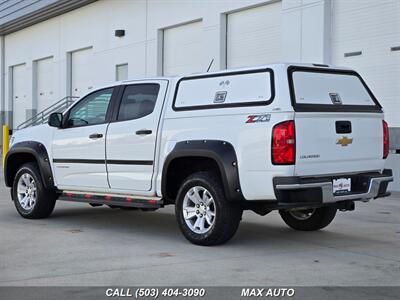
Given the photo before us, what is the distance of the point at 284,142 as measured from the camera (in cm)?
645

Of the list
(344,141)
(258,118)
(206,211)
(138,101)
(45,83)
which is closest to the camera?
(258,118)

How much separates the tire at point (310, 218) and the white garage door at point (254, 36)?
9.11 m

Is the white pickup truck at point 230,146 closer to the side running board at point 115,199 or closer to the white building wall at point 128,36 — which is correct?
the side running board at point 115,199

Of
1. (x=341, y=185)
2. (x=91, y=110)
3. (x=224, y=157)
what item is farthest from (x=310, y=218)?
(x=91, y=110)

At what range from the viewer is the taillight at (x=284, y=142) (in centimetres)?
645

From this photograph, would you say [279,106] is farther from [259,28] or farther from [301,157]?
[259,28]

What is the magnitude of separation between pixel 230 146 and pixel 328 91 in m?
1.30

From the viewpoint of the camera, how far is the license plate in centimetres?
687

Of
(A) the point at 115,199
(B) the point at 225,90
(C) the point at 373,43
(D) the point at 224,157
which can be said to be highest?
(C) the point at 373,43

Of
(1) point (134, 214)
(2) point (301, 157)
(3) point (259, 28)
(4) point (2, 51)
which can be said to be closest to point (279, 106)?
(2) point (301, 157)

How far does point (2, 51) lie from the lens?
35.5 metres

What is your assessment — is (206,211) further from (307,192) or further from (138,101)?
(138,101)

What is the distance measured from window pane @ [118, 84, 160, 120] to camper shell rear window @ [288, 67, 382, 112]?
1.97m

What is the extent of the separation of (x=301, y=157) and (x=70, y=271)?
2580 millimetres
